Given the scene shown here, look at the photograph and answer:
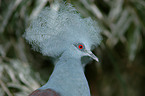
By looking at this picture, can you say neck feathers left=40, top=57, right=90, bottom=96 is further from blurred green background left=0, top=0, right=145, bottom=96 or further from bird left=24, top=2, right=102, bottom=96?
blurred green background left=0, top=0, right=145, bottom=96

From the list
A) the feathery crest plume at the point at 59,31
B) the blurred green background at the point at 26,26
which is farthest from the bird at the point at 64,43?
the blurred green background at the point at 26,26

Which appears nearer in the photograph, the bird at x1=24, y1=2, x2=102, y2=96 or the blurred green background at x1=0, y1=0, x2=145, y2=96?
the bird at x1=24, y1=2, x2=102, y2=96

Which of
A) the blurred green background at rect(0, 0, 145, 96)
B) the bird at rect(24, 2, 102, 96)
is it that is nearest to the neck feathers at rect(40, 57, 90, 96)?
the bird at rect(24, 2, 102, 96)

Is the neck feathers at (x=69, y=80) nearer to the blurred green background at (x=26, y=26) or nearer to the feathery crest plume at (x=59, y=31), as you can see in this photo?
the feathery crest plume at (x=59, y=31)

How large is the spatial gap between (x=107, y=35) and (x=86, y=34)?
2.84 ft

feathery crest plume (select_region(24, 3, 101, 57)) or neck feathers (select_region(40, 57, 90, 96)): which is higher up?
feathery crest plume (select_region(24, 3, 101, 57))

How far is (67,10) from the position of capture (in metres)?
0.95

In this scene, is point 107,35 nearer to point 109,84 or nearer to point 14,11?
point 14,11

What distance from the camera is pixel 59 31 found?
0.92m

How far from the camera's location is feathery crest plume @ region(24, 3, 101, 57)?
914 millimetres

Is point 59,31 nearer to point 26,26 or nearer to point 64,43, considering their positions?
point 64,43

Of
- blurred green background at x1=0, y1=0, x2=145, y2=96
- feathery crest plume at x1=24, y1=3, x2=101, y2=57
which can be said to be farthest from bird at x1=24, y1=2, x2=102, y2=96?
blurred green background at x1=0, y1=0, x2=145, y2=96

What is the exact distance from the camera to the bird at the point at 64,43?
2.88 feet

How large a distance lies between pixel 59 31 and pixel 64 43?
0.17ft
